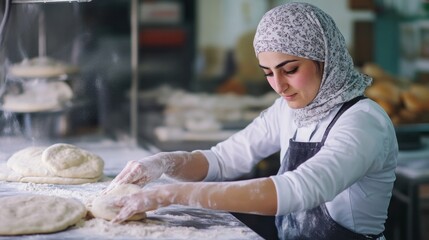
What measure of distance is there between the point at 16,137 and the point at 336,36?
2085 mm

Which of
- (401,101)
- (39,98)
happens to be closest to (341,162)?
(39,98)

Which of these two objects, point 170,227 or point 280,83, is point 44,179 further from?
point 280,83

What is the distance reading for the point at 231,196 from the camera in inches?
80.4

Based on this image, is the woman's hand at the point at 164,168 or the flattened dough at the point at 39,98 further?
the flattened dough at the point at 39,98

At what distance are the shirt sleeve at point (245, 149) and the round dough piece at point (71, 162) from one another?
0.43m

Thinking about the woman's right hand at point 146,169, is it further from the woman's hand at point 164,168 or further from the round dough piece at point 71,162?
the round dough piece at point 71,162

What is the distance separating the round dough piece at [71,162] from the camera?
8.66 ft

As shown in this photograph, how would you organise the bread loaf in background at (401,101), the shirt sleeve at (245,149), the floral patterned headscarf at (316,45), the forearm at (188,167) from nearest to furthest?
the floral patterned headscarf at (316,45) → the forearm at (188,167) → the shirt sleeve at (245,149) → the bread loaf in background at (401,101)

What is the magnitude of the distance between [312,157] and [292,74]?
293 millimetres

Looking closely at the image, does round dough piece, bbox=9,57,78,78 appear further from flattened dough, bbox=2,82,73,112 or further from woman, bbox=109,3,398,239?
woman, bbox=109,3,398,239

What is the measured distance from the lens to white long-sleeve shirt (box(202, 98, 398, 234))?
2027 mm

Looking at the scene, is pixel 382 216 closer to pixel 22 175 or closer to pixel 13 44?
pixel 22 175

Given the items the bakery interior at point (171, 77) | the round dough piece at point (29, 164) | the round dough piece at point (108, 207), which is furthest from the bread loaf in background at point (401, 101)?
the round dough piece at point (108, 207)

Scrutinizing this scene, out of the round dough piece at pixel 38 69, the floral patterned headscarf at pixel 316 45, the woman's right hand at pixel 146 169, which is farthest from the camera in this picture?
the round dough piece at pixel 38 69
